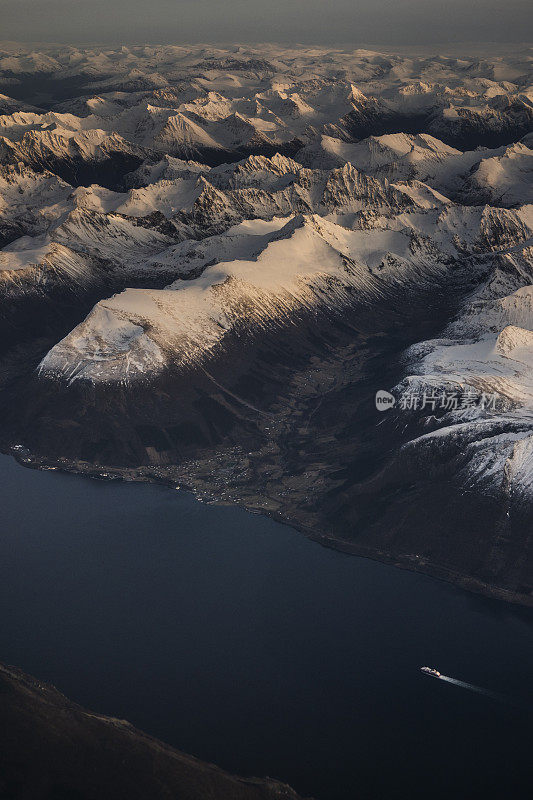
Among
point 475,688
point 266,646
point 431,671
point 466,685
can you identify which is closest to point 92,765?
point 266,646

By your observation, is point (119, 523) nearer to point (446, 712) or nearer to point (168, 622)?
point (168, 622)

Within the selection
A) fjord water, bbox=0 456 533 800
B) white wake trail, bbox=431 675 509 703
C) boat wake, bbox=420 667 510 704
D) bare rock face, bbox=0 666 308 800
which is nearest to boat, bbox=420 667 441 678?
boat wake, bbox=420 667 510 704

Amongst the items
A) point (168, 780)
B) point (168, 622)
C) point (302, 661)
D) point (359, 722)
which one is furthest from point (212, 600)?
point (168, 780)

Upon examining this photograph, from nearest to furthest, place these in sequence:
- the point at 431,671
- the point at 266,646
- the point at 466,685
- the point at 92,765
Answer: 1. the point at 92,765
2. the point at 466,685
3. the point at 431,671
4. the point at 266,646

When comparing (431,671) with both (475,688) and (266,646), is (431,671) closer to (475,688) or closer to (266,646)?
(475,688)

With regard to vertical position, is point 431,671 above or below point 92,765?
above

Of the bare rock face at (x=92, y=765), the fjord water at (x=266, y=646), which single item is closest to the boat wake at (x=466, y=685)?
the fjord water at (x=266, y=646)

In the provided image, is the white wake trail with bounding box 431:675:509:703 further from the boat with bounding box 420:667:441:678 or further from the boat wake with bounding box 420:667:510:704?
the boat with bounding box 420:667:441:678

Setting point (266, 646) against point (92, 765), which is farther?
point (266, 646)
